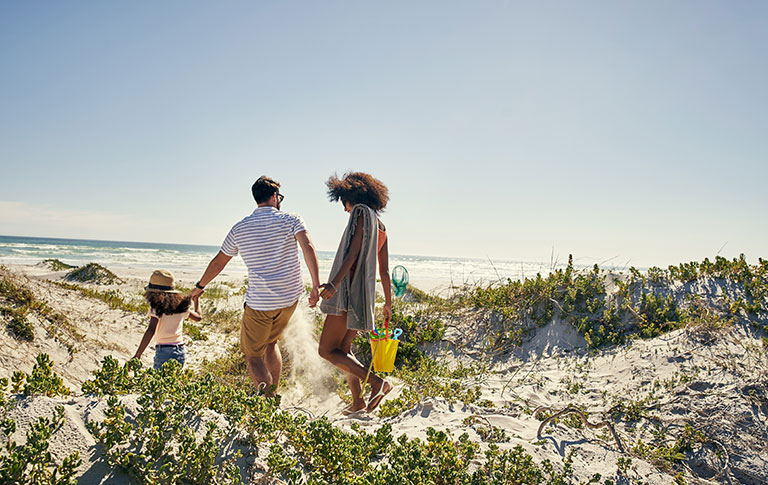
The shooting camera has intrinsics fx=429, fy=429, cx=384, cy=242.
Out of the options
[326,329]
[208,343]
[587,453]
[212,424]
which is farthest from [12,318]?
[587,453]

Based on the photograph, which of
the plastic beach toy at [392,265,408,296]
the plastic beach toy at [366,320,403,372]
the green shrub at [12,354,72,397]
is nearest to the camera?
the green shrub at [12,354,72,397]

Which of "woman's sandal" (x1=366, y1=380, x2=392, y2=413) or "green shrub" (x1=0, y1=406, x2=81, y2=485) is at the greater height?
"green shrub" (x1=0, y1=406, x2=81, y2=485)

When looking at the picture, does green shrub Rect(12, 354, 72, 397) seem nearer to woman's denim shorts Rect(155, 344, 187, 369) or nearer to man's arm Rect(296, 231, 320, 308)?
woman's denim shorts Rect(155, 344, 187, 369)

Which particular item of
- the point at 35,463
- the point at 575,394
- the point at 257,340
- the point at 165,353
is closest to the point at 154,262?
the point at 165,353

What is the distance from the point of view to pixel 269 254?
3805 millimetres

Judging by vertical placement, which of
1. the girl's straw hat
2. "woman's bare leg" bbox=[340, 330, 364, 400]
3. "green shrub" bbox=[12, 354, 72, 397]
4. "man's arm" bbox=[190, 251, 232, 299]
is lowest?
"woman's bare leg" bbox=[340, 330, 364, 400]

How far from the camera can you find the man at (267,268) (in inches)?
149

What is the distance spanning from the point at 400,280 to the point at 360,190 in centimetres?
167

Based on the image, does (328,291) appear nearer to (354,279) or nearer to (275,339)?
(354,279)

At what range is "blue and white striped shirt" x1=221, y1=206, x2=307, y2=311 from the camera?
3.79m

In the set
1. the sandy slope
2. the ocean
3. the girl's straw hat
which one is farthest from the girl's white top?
the ocean

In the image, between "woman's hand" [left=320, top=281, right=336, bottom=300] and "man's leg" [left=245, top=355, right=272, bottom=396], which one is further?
"man's leg" [left=245, top=355, right=272, bottom=396]

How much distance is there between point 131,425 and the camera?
208 centimetres

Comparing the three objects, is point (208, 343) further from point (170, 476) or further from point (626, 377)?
point (626, 377)
